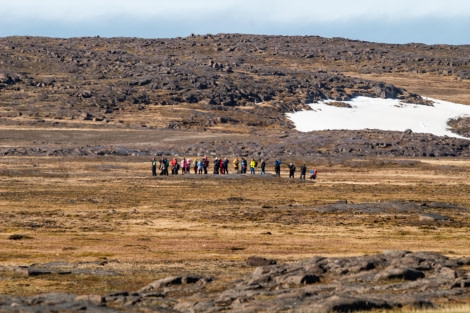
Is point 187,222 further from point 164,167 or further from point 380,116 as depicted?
point 380,116

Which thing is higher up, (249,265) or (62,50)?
(62,50)

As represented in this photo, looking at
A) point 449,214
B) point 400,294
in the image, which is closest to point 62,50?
point 449,214

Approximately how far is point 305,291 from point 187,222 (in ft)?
86.4

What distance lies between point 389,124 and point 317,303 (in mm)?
122549

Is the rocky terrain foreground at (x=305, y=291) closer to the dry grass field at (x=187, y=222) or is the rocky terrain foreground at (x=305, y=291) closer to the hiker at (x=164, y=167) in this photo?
the dry grass field at (x=187, y=222)

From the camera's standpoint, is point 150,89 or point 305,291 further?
point 150,89

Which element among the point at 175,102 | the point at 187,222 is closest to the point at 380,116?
the point at 175,102

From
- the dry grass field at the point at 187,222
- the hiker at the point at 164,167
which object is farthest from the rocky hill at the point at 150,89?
the hiker at the point at 164,167

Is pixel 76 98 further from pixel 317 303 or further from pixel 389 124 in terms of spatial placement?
pixel 317 303

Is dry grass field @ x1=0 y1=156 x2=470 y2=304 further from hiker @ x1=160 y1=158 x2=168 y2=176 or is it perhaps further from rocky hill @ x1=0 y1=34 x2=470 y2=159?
rocky hill @ x1=0 y1=34 x2=470 y2=159

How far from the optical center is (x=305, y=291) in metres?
26.4

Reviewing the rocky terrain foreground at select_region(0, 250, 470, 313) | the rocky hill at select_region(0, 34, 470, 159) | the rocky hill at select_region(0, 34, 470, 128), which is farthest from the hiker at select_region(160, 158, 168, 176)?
the rocky terrain foreground at select_region(0, 250, 470, 313)

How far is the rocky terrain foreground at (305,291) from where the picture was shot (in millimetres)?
24406

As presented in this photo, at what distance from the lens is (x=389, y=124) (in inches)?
5694
